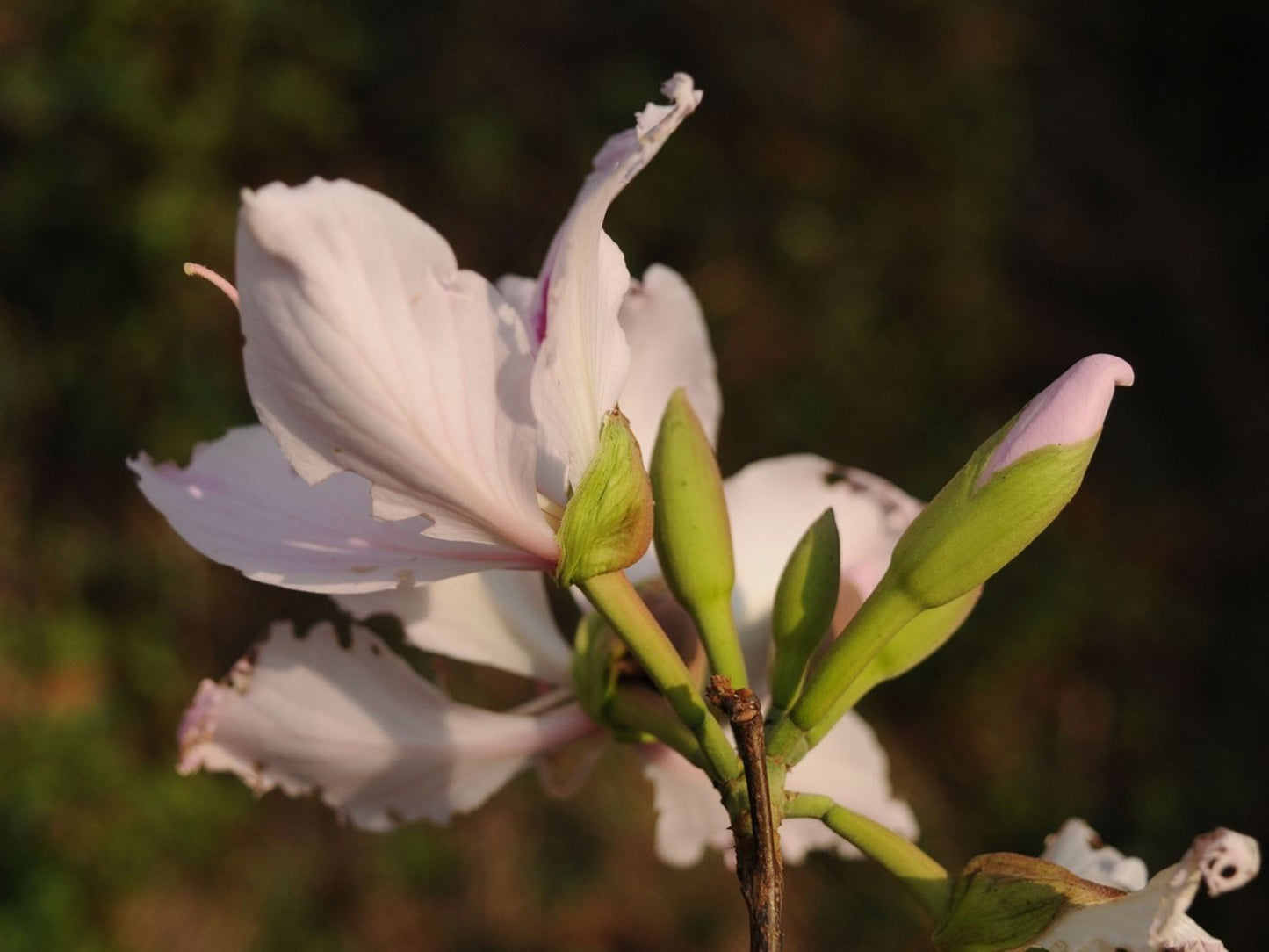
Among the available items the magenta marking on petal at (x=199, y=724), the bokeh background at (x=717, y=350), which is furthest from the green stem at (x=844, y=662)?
the bokeh background at (x=717, y=350)

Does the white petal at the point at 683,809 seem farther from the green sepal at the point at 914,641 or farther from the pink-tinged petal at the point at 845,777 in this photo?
the green sepal at the point at 914,641

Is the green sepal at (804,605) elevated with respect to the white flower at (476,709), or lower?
elevated

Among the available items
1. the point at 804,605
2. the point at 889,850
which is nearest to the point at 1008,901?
the point at 889,850

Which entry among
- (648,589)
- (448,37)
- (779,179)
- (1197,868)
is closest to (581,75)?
(448,37)

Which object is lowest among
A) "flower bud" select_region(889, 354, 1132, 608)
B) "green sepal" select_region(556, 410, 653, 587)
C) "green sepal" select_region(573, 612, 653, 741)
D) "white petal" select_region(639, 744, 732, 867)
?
"white petal" select_region(639, 744, 732, 867)

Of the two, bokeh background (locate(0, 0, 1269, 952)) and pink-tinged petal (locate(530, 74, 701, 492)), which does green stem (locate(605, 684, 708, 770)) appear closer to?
pink-tinged petal (locate(530, 74, 701, 492))

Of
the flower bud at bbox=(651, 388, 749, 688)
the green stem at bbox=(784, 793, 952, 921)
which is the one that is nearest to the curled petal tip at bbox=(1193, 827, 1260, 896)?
the green stem at bbox=(784, 793, 952, 921)
